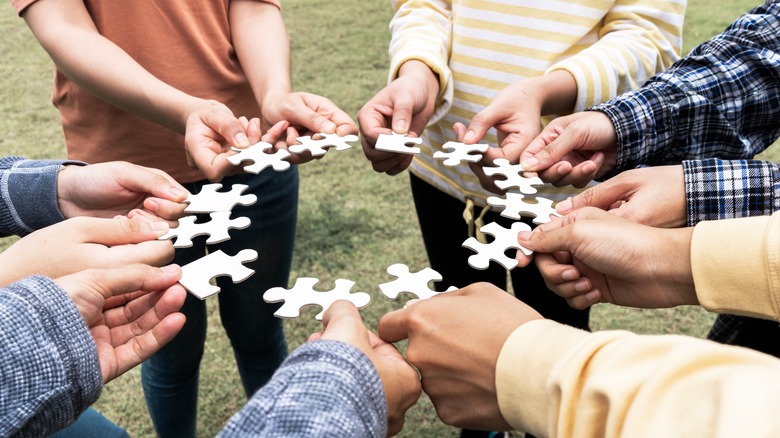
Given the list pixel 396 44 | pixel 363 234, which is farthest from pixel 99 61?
pixel 363 234

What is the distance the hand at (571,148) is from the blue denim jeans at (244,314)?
750 mm

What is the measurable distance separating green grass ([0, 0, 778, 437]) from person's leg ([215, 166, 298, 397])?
52 cm

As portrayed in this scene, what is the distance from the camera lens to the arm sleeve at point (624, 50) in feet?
5.39

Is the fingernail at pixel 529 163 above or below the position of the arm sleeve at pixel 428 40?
below

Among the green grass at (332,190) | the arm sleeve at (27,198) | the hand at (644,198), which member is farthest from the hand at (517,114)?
the green grass at (332,190)

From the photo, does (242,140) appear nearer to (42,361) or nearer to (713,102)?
(42,361)

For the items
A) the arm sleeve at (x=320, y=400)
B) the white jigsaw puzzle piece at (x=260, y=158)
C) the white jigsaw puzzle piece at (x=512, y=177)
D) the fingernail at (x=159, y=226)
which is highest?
the arm sleeve at (x=320, y=400)

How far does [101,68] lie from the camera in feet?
5.40

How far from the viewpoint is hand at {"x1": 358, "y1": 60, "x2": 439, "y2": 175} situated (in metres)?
1.67

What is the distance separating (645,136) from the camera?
5.15 ft

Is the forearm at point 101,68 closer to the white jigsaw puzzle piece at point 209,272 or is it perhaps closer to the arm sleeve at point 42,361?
the white jigsaw puzzle piece at point 209,272

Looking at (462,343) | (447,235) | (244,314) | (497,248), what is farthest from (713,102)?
(244,314)

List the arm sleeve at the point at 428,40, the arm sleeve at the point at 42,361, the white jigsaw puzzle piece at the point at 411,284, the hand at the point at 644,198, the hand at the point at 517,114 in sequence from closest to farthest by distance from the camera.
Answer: the arm sleeve at the point at 42,361 < the white jigsaw puzzle piece at the point at 411,284 < the hand at the point at 644,198 < the hand at the point at 517,114 < the arm sleeve at the point at 428,40

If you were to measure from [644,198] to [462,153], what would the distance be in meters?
0.44
